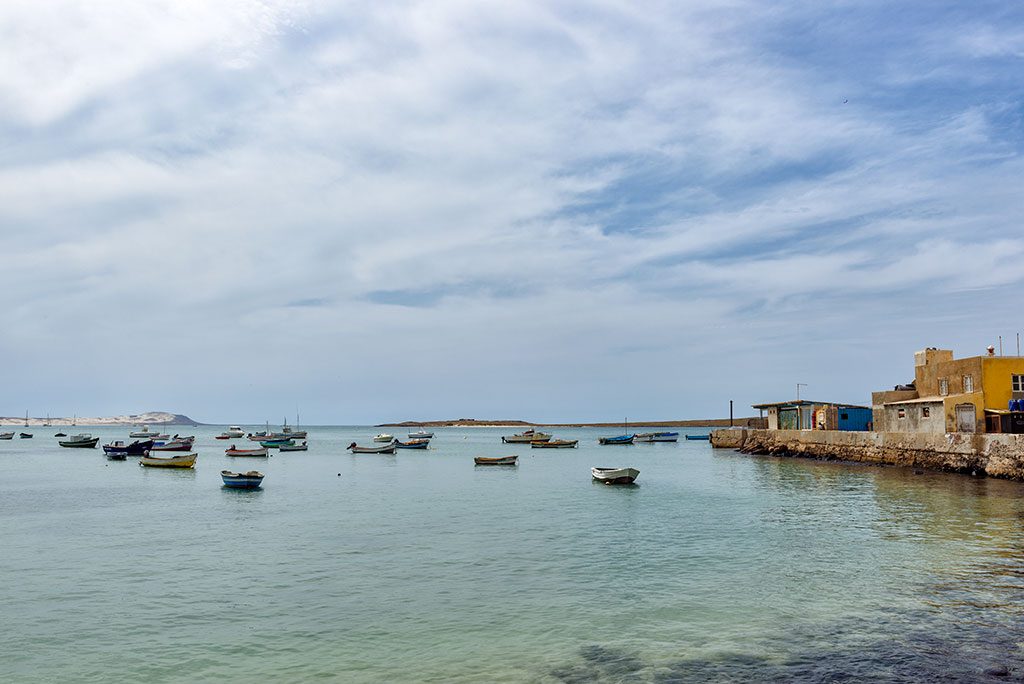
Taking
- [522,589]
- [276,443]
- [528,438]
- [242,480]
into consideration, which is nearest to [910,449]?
[522,589]

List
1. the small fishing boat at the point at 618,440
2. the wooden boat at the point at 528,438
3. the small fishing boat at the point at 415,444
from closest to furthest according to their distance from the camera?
the small fishing boat at the point at 415,444
the wooden boat at the point at 528,438
the small fishing boat at the point at 618,440

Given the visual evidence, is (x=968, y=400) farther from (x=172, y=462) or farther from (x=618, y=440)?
(x=618, y=440)

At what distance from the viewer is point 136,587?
2083cm

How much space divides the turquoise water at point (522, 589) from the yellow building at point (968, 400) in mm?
8113

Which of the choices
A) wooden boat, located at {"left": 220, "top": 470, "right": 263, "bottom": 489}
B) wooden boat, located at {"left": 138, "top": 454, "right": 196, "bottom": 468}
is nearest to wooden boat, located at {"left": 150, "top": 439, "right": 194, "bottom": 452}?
wooden boat, located at {"left": 138, "top": 454, "right": 196, "bottom": 468}

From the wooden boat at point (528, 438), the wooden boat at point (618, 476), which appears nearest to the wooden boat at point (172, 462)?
the wooden boat at point (618, 476)

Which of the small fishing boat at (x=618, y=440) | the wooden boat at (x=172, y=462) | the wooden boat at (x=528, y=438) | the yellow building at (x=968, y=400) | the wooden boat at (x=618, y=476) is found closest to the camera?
the yellow building at (x=968, y=400)

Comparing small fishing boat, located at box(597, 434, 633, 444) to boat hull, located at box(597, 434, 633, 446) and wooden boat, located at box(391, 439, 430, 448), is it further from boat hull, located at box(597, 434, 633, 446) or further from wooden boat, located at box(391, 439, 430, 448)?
wooden boat, located at box(391, 439, 430, 448)

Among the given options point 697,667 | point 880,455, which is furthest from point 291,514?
point 880,455

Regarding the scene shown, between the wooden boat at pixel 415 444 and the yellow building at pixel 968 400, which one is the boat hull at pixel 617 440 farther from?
the yellow building at pixel 968 400

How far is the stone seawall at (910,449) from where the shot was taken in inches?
1736

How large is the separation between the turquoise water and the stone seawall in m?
3.95

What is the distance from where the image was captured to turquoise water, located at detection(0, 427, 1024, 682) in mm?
14008

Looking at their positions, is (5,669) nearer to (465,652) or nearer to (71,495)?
(465,652)
